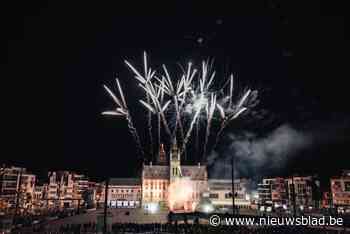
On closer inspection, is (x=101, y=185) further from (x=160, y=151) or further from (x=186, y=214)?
(x=186, y=214)

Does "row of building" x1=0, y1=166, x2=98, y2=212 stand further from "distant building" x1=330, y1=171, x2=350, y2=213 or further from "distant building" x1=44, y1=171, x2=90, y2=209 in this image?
"distant building" x1=330, y1=171, x2=350, y2=213

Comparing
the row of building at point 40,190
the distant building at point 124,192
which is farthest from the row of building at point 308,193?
the row of building at point 40,190

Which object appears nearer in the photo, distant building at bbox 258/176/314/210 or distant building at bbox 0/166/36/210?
distant building at bbox 0/166/36/210

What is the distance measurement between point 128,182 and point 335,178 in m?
73.3

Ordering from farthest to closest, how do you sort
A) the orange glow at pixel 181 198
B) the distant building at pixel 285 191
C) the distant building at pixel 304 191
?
the distant building at pixel 304 191 < the distant building at pixel 285 191 < the orange glow at pixel 181 198

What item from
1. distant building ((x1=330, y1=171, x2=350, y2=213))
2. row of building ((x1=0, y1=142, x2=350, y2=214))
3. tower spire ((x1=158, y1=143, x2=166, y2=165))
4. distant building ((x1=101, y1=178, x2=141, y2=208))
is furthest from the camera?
tower spire ((x1=158, y1=143, x2=166, y2=165))

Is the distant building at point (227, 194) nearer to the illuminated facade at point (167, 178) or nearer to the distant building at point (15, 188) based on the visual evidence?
the illuminated facade at point (167, 178)

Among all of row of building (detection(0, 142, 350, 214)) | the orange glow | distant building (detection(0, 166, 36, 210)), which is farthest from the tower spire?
distant building (detection(0, 166, 36, 210))

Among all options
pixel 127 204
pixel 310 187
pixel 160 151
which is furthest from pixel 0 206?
pixel 310 187

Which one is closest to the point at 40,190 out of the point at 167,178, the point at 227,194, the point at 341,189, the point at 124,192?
the point at 124,192

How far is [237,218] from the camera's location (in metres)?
27.5

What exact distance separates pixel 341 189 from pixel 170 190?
49072 mm

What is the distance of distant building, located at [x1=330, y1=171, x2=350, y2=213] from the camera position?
3285 inches

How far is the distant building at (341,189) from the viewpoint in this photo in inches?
3285
